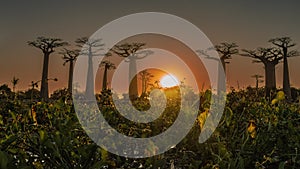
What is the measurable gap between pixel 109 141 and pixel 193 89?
2113 millimetres

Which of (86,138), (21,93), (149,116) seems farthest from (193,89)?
(86,138)

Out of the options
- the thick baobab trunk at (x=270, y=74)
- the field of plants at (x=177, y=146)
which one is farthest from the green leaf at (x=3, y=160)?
the thick baobab trunk at (x=270, y=74)

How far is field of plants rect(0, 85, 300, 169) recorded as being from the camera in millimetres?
1608

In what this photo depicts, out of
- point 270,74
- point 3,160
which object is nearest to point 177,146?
point 3,160

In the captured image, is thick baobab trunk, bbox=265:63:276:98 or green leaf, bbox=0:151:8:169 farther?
thick baobab trunk, bbox=265:63:276:98

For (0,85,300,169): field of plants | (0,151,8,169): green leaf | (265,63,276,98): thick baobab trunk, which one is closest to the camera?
(0,151,8,169): green leaf

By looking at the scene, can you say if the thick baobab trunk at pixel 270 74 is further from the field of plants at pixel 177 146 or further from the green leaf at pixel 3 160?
the green leaf at pixel 3 160

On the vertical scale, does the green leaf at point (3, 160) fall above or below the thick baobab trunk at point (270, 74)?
below

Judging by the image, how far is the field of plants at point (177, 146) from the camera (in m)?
1.61

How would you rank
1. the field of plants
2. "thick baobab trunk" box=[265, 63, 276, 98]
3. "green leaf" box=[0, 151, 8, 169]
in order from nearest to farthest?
1. "green leaf" box=[0, 151, 8, 169]
2. the field of plants
3. "thick baobab trunk" box=[265, 63, 276, 98]

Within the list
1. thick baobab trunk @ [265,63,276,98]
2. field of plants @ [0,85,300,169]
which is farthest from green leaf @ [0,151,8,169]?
thick baobab trunk @ [265,63,276,98]

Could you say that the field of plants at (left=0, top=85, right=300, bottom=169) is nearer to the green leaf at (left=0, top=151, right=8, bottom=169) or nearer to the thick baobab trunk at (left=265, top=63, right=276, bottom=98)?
the green leaf at (left=0, top=151, right=8, bottom=169)

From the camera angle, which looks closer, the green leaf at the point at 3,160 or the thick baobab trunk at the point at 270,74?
the green leaf at the point at 3,160

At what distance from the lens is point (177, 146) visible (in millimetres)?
2441
